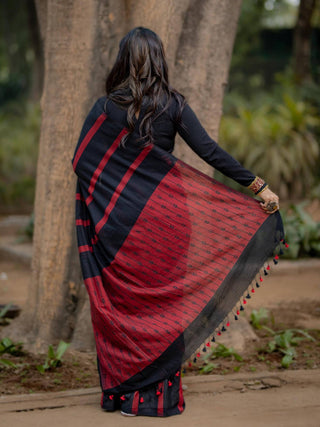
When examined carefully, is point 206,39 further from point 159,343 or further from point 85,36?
point 159,343

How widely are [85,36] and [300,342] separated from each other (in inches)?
117

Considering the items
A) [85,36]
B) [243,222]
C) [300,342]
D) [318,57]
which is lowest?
[300,342]

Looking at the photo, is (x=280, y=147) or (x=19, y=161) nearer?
(x=280, y=147)

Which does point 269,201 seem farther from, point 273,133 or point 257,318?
point 273,133

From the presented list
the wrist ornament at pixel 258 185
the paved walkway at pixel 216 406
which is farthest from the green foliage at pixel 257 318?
the wrist ornament at pixel 258 185

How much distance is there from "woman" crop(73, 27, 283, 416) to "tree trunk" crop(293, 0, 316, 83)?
1114 cm

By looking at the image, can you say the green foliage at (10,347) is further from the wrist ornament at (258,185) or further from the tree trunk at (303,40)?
the tree trunk at (303,40)

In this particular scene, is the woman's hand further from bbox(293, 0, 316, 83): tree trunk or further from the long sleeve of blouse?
bbox(293, 0, 316, 83): tree trunk

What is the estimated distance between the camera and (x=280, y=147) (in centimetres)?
1049

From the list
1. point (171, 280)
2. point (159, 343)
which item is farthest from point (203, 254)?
point (159, 343)

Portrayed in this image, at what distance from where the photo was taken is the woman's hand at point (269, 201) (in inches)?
123

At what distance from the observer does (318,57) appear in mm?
17828

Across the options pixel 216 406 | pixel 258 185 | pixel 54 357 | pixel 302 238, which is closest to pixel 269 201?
pixel 258 185

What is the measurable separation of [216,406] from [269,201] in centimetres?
126
